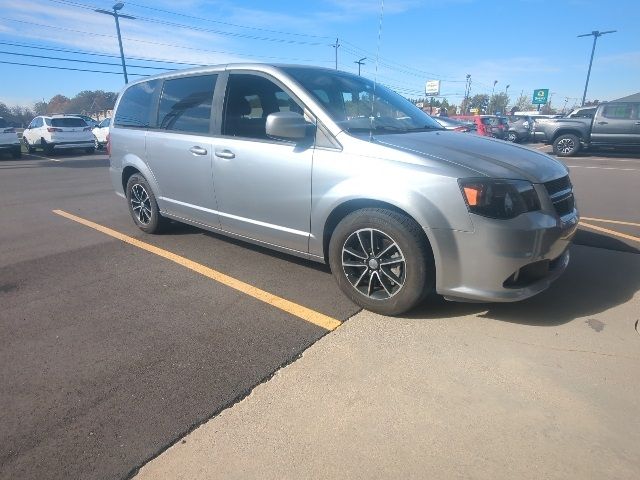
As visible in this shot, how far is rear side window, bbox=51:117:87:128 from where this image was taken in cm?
1802

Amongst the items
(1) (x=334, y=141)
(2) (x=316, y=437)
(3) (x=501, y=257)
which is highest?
(1) (x=334, y=141)

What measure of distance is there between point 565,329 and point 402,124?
2.09 metres

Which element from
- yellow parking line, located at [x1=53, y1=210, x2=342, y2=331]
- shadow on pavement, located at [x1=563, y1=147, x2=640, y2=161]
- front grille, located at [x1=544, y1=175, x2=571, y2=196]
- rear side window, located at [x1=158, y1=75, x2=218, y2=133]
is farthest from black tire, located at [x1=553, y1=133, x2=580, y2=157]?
yellow parking line, located at [x1=53, y1=210, x2=342, y2=331]

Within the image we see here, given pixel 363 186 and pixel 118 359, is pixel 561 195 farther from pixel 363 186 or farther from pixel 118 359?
pixel 118 359

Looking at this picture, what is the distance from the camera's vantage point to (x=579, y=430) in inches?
79.4

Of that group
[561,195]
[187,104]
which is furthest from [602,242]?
[187,104]

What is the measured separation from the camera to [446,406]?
2199mm

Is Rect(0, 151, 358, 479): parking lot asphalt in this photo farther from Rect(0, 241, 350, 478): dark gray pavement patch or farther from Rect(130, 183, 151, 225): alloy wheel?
Rect(130, 183, 151, 225): alloy wheel

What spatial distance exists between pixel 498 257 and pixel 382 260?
2.56ft

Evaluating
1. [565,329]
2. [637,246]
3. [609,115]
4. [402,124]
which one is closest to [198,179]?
[402,124]

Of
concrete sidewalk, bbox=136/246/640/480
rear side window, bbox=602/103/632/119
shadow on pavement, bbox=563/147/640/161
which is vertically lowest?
shadow on pavement, bbox=563/147/640/161

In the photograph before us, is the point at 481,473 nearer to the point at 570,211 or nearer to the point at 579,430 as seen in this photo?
the point at 579,430

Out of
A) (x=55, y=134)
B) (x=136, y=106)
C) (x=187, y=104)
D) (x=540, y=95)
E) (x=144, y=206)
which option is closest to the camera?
(x=187, y=104)

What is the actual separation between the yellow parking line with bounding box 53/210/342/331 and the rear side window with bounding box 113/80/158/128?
1378mm
